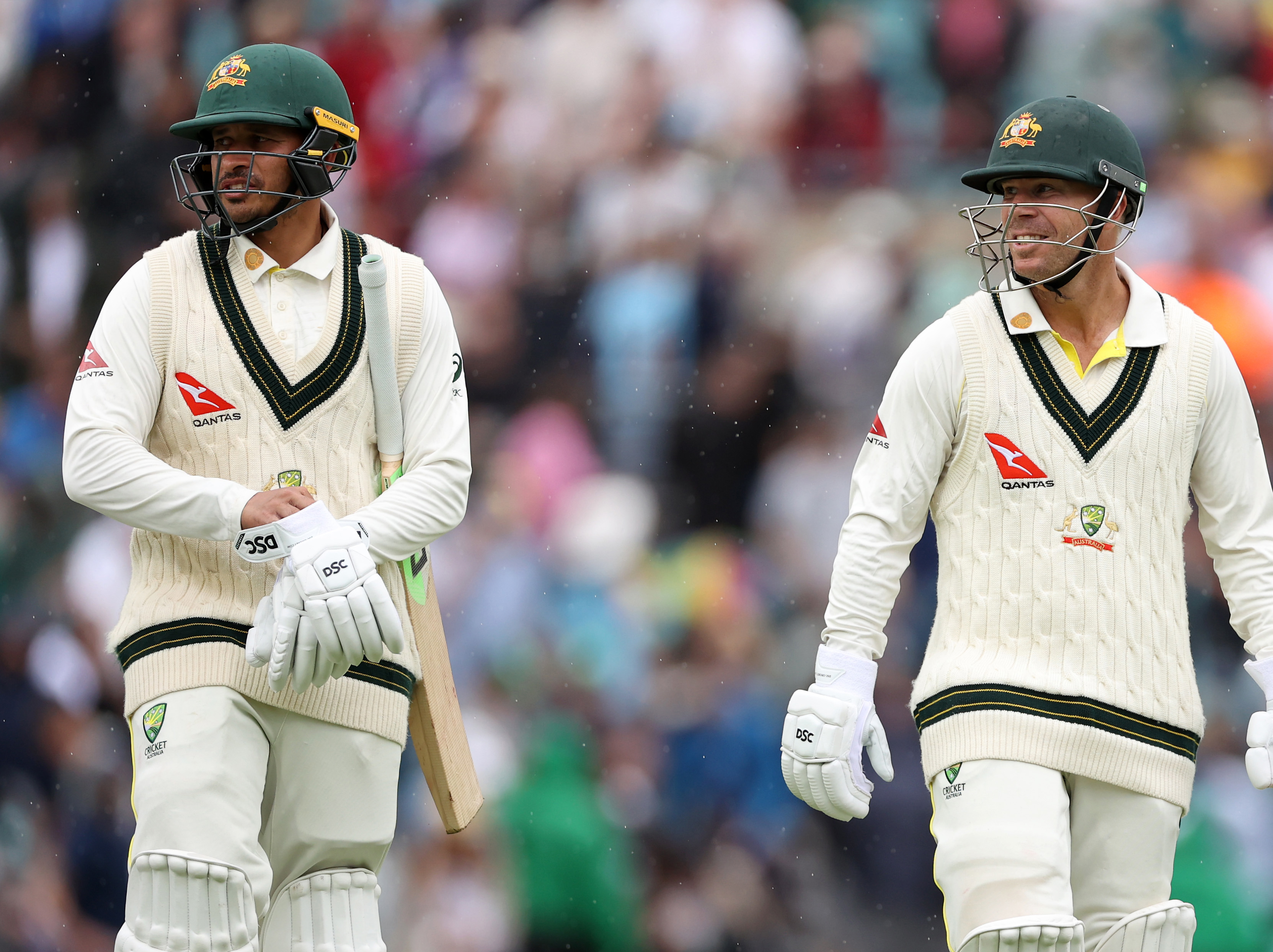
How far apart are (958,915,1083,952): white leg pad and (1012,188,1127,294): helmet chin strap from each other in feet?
4.45

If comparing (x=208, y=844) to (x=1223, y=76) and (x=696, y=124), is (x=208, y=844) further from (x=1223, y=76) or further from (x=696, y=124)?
(x=1223, y=76)

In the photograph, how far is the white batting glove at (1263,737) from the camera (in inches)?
150

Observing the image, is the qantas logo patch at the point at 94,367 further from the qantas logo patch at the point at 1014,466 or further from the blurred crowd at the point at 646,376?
the blurred crowd at the point at 646,376

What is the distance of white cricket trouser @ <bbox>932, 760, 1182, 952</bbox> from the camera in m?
3.60

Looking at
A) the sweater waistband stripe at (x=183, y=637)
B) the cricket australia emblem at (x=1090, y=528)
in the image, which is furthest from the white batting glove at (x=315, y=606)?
the cricket australia emblem at (x=1090, y=528)

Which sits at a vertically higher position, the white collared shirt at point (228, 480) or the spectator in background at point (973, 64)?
the spectator in background at point (973, 64)

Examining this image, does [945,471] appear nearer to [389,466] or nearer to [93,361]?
[389,466]

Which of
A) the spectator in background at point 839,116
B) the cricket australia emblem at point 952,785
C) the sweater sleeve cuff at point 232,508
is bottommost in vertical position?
the cricket australia emblem at point 952,785

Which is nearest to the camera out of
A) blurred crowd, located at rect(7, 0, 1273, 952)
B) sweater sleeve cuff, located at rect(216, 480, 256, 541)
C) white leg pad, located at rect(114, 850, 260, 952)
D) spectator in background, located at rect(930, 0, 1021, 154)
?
white leg pad, located at rect(114, 850, 260, 952)

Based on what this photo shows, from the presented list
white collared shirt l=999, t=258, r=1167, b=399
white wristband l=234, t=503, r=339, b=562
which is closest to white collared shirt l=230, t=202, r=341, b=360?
white wristband l=234, t=503, r=339, b=562

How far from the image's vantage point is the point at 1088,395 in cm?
393

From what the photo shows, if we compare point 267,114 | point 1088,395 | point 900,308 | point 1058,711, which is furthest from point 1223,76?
point 267,114

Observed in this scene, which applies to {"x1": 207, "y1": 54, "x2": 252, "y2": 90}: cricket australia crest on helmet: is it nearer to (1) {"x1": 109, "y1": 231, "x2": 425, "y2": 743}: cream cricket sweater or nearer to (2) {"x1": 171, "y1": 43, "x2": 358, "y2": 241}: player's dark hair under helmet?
(2) {"x1": 171, "y1": 43, "x2": 358, "y2": 241}: player's dark hair under helmet

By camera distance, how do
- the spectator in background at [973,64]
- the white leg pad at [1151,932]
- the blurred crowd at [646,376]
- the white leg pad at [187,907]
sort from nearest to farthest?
the white leg pad at [187,907]
the white leg pad at [1151,932]
the blurred crowd at [646,376]
the spectator in background at [973,64]
